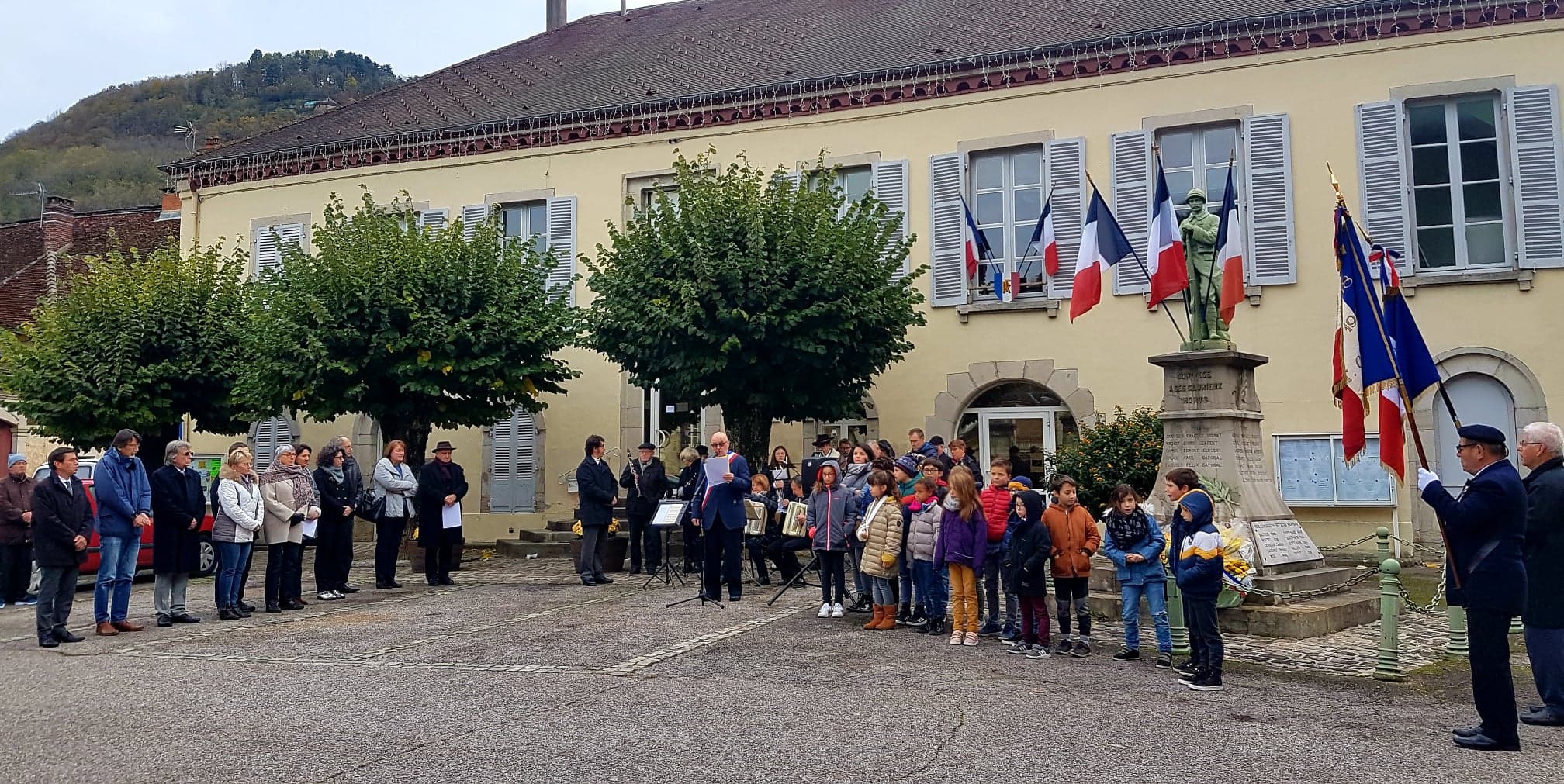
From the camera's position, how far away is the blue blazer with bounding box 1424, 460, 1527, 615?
555cm

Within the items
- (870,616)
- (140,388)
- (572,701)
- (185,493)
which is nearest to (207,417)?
(140,388)

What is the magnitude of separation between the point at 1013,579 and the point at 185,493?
6973 millimetres

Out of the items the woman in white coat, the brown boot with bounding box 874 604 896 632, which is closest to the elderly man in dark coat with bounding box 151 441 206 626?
the woman in white coat

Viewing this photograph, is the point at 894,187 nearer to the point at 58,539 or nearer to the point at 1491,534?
the point at 58,539

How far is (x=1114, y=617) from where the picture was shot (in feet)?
32.8

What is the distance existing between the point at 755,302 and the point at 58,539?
7.92 m

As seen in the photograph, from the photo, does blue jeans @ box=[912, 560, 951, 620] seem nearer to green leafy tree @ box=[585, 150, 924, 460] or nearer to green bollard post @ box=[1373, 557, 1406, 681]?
green bollard post @ box=[1373, 557, 1406, 681]

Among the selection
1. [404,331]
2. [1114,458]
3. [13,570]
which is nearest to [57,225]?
[404,331]

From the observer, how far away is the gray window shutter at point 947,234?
1717 cm

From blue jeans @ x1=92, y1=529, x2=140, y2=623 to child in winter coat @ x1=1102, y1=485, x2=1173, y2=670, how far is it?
772 cm

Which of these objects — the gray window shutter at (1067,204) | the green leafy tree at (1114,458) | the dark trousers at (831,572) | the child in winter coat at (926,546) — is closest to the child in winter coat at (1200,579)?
the child in winter coat at (926,546)

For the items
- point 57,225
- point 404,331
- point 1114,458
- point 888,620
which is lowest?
point 888,620

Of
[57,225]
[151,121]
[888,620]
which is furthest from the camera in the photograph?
[151,121]

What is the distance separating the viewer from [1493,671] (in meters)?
5.54
